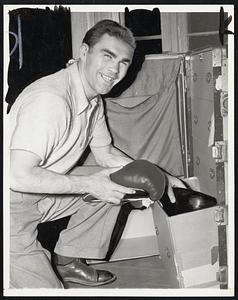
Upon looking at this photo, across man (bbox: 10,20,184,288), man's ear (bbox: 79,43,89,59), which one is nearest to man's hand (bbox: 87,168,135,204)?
man (bbox: 10,20,184,288)

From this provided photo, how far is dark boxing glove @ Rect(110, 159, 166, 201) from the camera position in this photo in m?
2.00

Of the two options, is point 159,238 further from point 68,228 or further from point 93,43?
point 93,43

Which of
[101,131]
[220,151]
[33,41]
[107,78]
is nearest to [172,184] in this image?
[220,151]

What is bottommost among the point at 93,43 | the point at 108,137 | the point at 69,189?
the point at 69,189

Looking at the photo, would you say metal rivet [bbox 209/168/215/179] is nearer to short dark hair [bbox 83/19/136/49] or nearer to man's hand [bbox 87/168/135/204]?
man's hand [bbox 87/168/135/204]

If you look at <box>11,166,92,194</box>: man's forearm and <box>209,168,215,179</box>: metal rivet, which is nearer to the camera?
<box>11,166,92,194</box>: man's forearm

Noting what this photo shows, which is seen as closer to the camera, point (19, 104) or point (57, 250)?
point (19, 104)

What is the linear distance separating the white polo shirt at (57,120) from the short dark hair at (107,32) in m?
0.12

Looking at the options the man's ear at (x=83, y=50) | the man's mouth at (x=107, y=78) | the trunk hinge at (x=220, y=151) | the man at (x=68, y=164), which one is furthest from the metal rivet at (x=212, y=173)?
the man's ear at (x=83, y=50)

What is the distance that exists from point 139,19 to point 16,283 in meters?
1.19

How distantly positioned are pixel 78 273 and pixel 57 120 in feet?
2.20

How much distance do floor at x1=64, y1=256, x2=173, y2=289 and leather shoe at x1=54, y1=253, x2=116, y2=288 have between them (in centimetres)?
2

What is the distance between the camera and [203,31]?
2.02 m

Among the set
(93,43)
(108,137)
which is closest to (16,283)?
(108,137)
